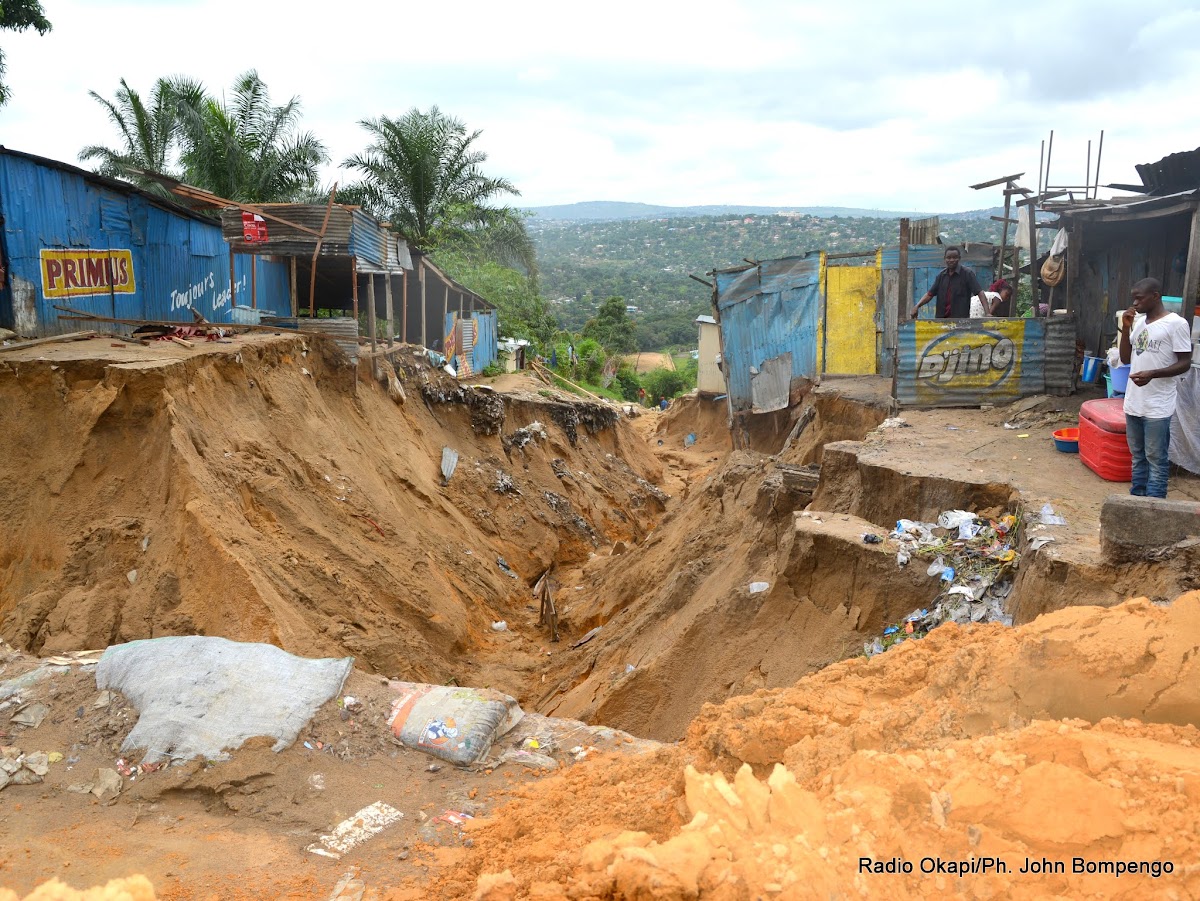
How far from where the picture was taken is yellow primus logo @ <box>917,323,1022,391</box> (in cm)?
999

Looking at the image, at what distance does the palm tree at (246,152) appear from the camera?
20.6 meters

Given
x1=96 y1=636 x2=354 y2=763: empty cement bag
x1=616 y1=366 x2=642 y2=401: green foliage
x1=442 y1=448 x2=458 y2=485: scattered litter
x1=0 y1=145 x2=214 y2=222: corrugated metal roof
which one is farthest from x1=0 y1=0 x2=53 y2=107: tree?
x1=616 y1=366 x2=642 y2=401: green foliage

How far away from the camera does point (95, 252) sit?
469 inches

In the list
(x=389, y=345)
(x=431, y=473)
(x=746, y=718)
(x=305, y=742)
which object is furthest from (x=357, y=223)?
(x=746, y=718)

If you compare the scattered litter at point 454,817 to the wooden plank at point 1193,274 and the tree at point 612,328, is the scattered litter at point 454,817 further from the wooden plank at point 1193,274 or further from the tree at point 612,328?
the tree at point 612,328

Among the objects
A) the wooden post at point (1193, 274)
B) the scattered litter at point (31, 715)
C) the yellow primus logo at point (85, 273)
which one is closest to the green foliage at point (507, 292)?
the yellow primus logo at point (85, 273)

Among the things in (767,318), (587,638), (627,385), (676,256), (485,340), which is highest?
(676,256)

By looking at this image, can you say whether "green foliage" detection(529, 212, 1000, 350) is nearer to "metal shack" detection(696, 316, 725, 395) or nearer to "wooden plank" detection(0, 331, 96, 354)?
"metal shack" detection(696, 316, 725, 395)

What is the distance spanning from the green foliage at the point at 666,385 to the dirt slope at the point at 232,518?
2090 cm

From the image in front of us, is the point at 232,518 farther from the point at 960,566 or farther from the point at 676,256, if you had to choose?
the point at 676,256

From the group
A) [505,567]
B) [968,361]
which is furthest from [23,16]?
[968,361]

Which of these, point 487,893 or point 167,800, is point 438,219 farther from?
point 487,893

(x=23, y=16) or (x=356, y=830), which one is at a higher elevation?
(x=23, y=16)

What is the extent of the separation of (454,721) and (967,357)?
782 cm
